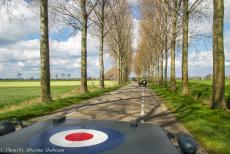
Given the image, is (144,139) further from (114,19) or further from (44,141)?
(114,19)

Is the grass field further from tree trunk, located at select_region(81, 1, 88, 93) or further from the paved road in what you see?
the paved road

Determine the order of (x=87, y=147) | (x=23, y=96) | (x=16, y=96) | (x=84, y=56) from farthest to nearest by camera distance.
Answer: (x=16, y=96) < (x=23, y=96) < (x=84, y=56) < (x=87, y=147)

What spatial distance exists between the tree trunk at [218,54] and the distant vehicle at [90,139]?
1464cm

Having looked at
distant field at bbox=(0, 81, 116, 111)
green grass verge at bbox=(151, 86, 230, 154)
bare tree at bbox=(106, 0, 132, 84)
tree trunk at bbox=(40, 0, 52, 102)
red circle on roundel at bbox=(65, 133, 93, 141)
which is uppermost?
bare tree at bbox=(106, 0, 132, 84)

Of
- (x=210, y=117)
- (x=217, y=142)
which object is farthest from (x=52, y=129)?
(x=210, y=117)

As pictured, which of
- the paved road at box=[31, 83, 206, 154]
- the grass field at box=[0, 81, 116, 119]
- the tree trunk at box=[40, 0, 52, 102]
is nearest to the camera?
the paved road at box=[31, 83, 206, 154]

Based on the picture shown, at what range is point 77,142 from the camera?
2.56 meters

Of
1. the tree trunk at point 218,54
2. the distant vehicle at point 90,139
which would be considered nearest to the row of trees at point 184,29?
the tree trunk at point 218,54

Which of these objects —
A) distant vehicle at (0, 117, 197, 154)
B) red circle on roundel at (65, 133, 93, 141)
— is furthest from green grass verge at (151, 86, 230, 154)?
red circle on roundel at (65, 133, 93, 141)

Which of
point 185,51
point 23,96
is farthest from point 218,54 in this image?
point 23,96

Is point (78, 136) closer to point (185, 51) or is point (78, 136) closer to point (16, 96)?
point (185, 51)

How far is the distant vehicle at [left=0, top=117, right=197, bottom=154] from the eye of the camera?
2.44 meters

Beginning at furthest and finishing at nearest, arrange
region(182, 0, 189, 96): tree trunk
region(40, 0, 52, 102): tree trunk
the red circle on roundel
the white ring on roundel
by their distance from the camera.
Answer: region(182, 0, 189, 96): tree trunk, region(40, 0, 52, 102): tree trunk, the red circle on roundel, the white ring on roundel

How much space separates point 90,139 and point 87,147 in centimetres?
20
